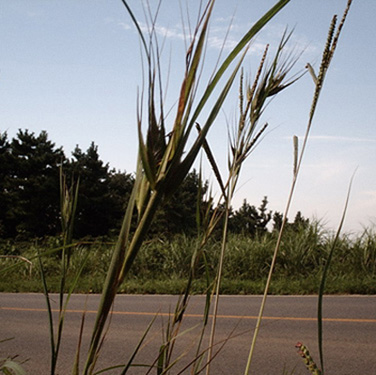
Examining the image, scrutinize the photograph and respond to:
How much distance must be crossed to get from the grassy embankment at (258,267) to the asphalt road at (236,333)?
2.49 ft

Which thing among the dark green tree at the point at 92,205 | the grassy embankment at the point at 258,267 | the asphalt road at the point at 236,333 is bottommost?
the asphalt road at the point at 236,333

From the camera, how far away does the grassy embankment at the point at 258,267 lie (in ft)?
33.6

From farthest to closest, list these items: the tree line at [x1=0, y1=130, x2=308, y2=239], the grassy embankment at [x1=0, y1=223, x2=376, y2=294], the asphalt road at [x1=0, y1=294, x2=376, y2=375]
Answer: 1. the tree line at [x1=0, y1=130, x2=308, y2=239]
2. the grassy embankment at [x1=0, y1=223, x2=376, y2=294]
3. the asphalt road at [x1=0, y1=294, x2=376, y2=375]

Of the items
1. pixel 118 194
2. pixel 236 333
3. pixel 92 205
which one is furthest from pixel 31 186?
pixel 236 333

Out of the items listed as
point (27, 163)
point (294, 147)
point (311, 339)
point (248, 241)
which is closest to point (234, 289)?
point (248, 241)

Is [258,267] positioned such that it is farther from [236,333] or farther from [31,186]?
[31,186]

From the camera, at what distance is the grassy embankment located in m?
10.2

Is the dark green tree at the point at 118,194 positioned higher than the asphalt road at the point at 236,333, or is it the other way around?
the dark green tree at the point at 118,194

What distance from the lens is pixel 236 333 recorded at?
6.61 m

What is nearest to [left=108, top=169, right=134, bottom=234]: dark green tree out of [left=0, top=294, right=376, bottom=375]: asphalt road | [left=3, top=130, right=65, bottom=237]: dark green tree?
[left=3, top=130, right=65, bottom=237]: dark green tree

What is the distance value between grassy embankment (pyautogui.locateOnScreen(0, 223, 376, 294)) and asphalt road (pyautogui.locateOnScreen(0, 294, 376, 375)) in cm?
76

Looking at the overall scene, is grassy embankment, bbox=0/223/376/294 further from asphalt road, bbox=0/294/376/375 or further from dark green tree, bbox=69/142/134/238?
dark green tree, bbox=69/142/134/238

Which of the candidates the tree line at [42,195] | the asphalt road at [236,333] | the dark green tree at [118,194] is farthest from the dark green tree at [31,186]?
the asphalt road at [236,333]

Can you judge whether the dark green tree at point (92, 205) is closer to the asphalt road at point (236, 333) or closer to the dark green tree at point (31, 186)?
the dark green tree at point (31, 186)
